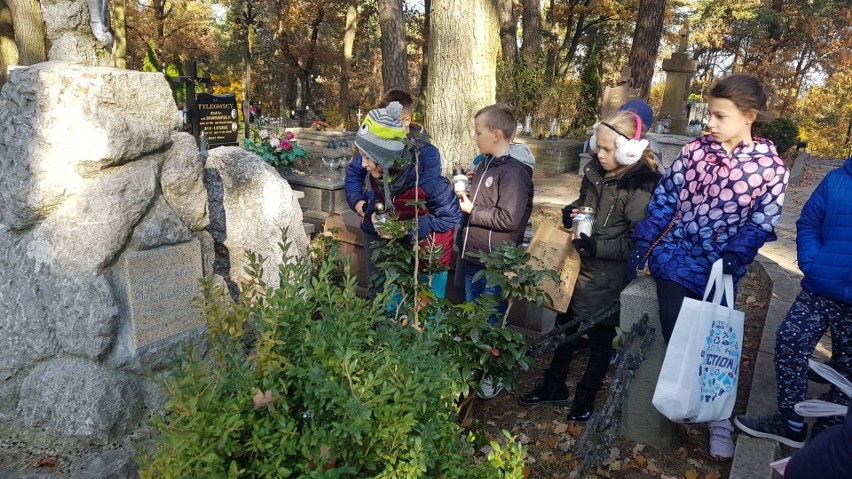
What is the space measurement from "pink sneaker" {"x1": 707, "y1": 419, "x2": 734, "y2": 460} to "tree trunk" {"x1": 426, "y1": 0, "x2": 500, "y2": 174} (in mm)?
3552

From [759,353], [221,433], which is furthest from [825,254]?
[221,433]

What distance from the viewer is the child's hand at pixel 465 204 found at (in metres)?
3.35

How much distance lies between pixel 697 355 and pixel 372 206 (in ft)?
6.45

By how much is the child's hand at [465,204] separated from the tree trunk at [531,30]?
15220 mm

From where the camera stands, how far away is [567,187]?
1082 centimetres

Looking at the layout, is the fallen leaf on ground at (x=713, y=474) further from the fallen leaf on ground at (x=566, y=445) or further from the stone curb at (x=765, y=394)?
→ the fallen leaf on ground at (x=566, y=445)

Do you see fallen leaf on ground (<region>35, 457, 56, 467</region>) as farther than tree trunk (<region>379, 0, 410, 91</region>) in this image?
No

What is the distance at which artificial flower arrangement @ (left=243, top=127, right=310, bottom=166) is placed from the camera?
287 inches

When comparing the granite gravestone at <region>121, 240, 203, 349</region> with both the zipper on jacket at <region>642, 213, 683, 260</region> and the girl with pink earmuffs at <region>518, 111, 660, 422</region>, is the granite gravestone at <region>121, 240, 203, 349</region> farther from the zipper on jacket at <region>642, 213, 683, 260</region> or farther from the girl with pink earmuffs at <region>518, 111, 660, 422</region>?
the zipper on jacket at <region>642, 213, 683, 260</region>

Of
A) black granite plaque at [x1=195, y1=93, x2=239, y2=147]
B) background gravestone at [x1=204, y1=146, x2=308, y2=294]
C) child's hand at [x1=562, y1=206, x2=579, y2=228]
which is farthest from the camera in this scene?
black granite plaque at [x1=195, y1=93, x2=239, y2=147]

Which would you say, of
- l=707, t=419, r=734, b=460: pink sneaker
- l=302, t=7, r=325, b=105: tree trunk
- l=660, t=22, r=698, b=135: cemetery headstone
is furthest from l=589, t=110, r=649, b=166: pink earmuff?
l=302, t=7, r=325, b=105: tree trunk

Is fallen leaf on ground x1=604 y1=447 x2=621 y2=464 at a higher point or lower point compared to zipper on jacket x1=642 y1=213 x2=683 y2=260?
lower

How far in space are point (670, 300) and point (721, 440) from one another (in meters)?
A: 0.83

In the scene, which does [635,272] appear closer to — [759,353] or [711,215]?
[711,215]
